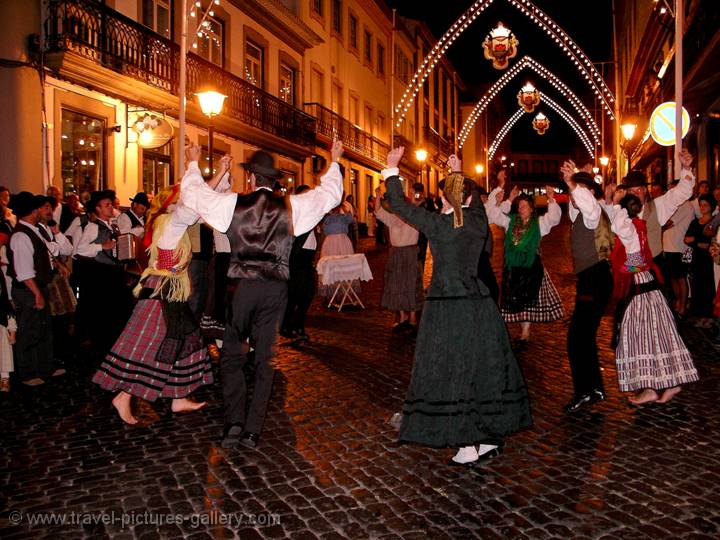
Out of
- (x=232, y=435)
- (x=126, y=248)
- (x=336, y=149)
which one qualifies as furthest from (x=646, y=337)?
(x=126, y=248)

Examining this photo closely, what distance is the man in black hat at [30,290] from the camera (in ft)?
22.3

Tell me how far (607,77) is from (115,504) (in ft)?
211

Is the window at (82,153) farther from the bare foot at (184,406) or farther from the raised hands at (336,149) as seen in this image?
the raised hands at (336,149)

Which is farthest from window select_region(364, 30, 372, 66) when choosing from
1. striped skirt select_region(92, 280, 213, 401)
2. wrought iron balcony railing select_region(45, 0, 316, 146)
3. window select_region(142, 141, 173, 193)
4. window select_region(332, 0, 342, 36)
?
striped skirt select_region(92, 280, 213, 401)

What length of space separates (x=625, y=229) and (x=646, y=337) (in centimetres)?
95

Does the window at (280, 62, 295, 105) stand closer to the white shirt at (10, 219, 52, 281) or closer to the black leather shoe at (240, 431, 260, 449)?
the white shirt at (10, 219, 52, 281)

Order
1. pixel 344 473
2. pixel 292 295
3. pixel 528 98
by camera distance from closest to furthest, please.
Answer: pixel 344 473 → pixel 292 295 → pixel 528 98

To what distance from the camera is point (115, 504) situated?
4.00m

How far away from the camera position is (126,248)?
7227mm

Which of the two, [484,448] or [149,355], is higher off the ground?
[149,355]

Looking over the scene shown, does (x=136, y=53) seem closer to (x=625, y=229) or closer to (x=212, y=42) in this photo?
(x=212, y=42)

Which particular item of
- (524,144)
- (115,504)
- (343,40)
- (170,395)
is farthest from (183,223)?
(524,144)

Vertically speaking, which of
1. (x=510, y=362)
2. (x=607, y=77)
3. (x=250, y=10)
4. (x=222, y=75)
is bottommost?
(x=510, y=362)

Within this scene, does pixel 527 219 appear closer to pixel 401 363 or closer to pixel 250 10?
pixel 401 363
